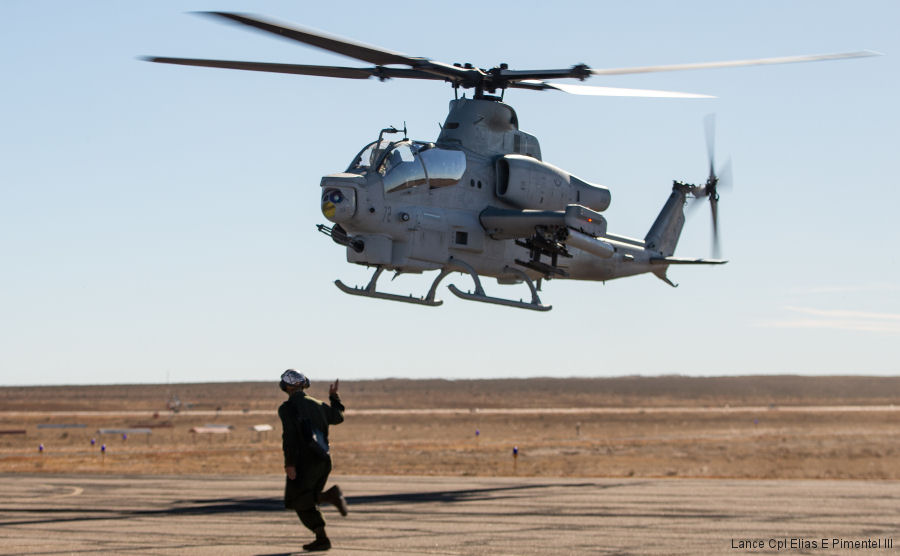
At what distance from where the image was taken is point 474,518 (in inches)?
656

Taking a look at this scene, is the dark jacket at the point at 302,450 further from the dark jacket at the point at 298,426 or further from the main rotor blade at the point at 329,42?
the main rotor blade at the point at 329,42

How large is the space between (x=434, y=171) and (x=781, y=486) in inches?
378

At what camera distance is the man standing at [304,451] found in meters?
12.0

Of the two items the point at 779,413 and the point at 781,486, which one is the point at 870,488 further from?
the point at 779,413

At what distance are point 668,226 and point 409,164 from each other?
37.6 feet

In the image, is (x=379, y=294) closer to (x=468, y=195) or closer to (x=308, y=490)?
(x=468, y=195)

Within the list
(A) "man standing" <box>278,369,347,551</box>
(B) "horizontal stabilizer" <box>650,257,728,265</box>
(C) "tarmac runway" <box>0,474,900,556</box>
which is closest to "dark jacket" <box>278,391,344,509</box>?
(A) "man standing" <box>278,369,347,551</box>

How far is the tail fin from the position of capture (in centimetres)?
3222

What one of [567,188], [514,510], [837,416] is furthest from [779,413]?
[514,510]

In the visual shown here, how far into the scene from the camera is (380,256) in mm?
24000

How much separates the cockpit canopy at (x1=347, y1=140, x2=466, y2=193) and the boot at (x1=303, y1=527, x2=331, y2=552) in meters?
12.1

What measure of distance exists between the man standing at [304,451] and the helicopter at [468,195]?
10.7 metres

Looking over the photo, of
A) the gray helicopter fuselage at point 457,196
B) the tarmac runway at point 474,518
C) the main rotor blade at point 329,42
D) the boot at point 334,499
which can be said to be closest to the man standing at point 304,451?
the boot at point 334,499

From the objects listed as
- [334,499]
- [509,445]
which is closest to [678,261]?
[334,499]
